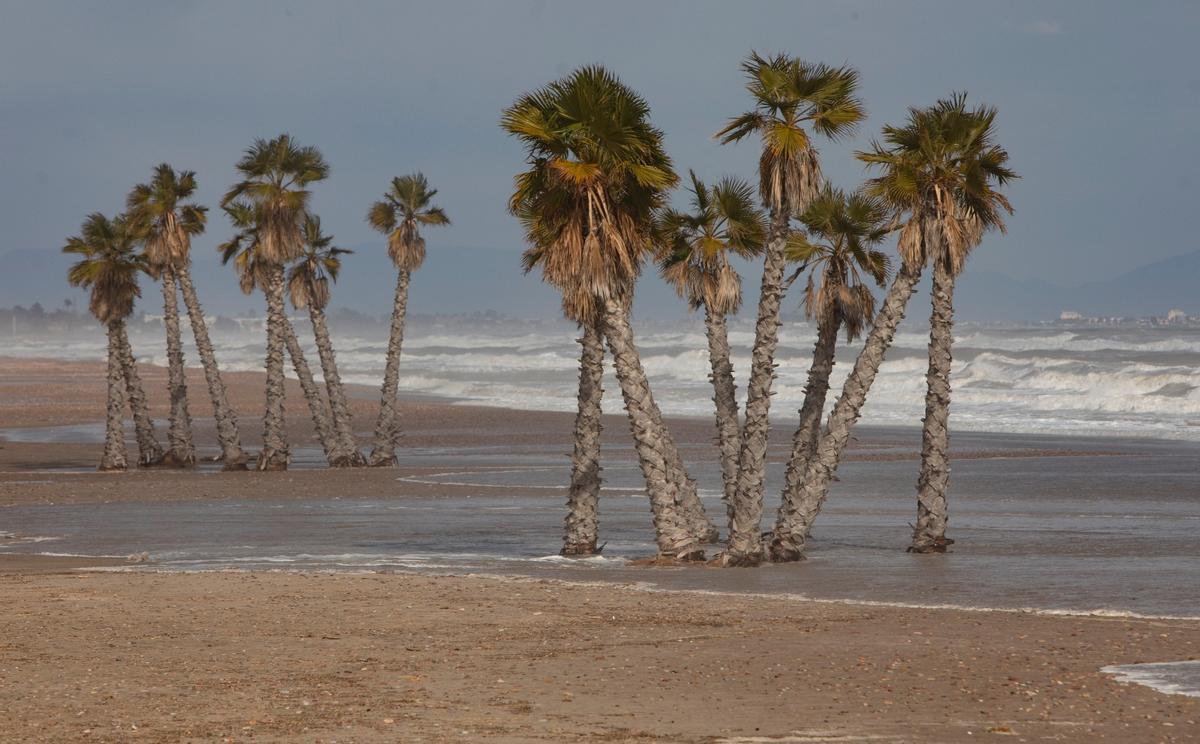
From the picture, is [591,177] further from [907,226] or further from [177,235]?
[177,235]

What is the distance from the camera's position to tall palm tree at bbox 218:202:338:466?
3641 centimetres

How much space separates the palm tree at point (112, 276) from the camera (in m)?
36.4

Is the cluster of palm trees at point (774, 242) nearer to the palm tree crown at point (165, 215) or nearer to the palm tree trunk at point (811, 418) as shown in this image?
the palm tree trunk at point (811, 418)

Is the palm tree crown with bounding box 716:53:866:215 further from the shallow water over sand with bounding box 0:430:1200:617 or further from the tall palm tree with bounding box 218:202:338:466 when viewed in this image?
the tall palm tree with bounding box 218:202:338:466

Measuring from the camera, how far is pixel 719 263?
21875mm

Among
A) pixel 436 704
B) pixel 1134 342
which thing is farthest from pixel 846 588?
pixel 1134 342

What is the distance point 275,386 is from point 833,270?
1882 cm

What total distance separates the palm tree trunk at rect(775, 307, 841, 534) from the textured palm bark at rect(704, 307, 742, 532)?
103 cm

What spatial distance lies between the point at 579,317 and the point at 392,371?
19.2m

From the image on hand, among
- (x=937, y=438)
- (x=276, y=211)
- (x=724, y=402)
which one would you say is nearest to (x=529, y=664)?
(x=937, y=438)

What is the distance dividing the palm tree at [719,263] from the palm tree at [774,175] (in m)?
2.28

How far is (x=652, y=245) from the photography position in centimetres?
1952

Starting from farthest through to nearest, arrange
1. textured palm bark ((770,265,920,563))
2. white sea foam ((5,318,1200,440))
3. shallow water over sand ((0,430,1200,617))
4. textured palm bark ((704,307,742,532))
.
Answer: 1. white sea foam ((5,318,1200,440))
2. textured palm bark ((704,307,742,532))
3. textured palm bark ((770,265,920,563))
4. shallow water over sand ((0,430,1200,617))

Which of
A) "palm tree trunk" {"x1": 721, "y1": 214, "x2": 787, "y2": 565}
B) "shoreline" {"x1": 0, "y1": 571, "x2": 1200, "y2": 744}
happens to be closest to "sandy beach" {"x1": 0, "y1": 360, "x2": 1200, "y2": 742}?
"shoreline" {"x1": 0, "y1": 571, "x2": 1200, "y2": 744}
